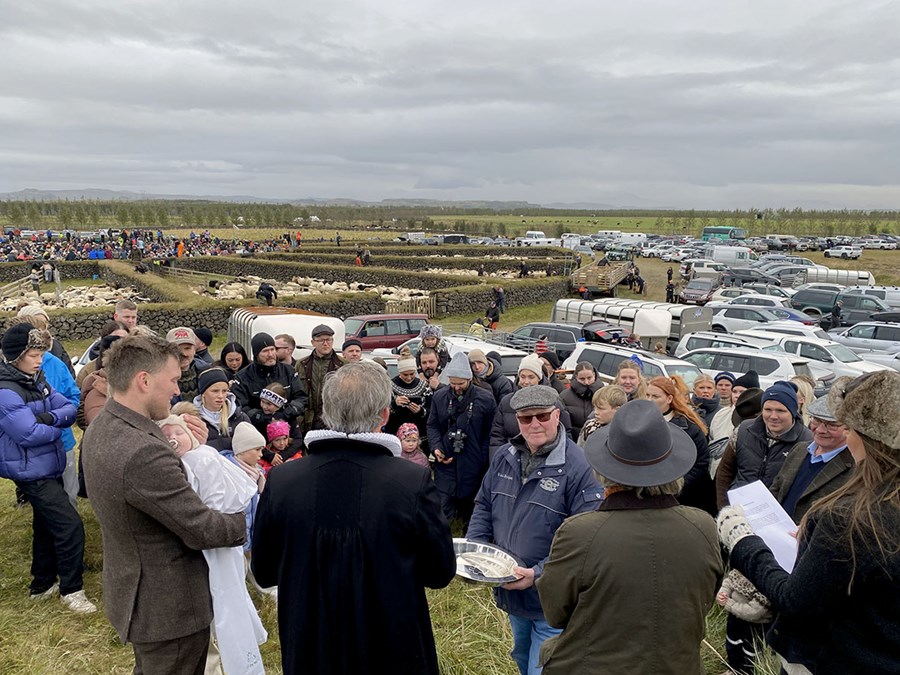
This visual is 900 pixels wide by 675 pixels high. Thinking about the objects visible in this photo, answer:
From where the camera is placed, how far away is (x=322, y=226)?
87938 millimetres

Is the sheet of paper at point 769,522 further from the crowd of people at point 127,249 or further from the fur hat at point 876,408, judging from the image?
the crowd of people at point 127,249

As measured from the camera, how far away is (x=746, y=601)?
2355mm

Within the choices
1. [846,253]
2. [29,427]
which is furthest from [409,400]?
[846,253]

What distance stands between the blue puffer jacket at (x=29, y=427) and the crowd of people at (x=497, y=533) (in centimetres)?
2

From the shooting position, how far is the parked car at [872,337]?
16.7m

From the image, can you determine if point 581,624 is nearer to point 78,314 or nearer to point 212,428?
point 212,428

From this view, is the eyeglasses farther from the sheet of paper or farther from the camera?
the camera

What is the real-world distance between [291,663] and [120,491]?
105 cm

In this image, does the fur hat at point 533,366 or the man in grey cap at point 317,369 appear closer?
the fur hat at point 533,366

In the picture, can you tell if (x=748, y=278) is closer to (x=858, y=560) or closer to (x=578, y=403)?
(x=578, y=403)

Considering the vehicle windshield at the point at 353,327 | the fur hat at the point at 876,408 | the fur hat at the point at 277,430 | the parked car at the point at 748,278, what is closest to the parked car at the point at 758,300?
the parked car at the point at 748,278

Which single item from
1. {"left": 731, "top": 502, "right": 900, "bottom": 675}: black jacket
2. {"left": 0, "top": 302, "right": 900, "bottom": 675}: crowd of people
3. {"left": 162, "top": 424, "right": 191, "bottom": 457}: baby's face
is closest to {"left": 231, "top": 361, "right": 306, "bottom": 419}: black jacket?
{"left": 0, "top": 302, "right": 900, "bottom": 675}: crowd of people

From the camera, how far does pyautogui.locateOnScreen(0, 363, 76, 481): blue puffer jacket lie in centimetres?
392

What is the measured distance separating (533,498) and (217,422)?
2.77 meters
